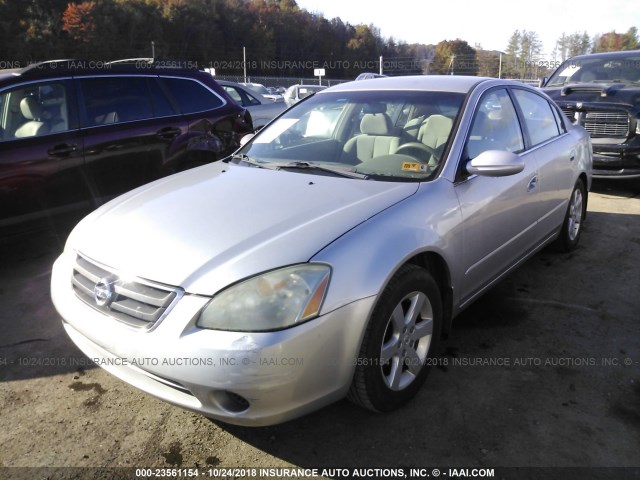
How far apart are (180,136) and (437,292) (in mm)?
3536

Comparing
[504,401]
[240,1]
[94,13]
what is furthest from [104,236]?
[240,1]

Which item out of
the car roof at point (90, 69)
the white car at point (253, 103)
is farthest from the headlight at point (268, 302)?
the white car at point (253, 103)

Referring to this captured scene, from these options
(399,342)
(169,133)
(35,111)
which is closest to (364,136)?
(399,342)

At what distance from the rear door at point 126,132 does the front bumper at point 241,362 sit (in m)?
2.86

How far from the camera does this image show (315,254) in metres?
2.02

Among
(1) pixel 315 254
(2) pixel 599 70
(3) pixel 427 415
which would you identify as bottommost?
(3) pixel 427 415

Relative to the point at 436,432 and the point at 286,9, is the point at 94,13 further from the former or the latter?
the point at 436,432

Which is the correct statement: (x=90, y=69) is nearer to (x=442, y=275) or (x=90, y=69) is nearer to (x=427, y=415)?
(x=442, y=275)

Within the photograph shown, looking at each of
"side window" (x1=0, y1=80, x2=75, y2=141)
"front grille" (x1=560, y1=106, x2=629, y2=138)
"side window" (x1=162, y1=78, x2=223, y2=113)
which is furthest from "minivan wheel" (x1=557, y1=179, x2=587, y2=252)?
"side window" (x1=0, y1=80, x2=75, y2=141)

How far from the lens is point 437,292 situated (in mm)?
2533

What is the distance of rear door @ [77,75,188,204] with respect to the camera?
456 centimetres

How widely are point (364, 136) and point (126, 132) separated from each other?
2.60 metres

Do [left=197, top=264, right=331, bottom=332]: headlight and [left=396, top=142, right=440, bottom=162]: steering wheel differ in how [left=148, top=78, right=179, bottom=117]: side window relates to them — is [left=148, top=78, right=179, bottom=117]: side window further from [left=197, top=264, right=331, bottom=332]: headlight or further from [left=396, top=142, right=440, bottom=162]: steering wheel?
[left=197, top=264, right=331, bottom=332]: headlight

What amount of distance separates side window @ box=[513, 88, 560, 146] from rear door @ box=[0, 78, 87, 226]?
3678 millimetres
